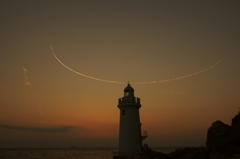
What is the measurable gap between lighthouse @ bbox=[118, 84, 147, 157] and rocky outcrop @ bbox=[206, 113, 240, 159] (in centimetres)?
1235

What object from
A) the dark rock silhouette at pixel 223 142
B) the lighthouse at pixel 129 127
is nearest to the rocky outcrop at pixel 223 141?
the dark rock silhouette at pixel 223 142

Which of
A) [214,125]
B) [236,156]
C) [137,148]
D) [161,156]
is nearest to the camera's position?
[236,156]

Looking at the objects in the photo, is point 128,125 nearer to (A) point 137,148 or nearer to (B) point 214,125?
(A) point 137,148

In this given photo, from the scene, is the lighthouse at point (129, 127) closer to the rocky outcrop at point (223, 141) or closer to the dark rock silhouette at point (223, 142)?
the dark rock silhouette at point (223, 142)

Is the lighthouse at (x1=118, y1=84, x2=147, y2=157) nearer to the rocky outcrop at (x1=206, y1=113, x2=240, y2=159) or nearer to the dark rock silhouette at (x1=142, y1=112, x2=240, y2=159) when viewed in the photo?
the dark rock silhouette at (x1=142, y1=112, x2=240, y2=159)

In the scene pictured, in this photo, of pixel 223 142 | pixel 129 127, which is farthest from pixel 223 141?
pixel 129 127

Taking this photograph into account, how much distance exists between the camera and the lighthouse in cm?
3008

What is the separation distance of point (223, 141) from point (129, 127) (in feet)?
49.7

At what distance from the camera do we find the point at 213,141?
18.5 m

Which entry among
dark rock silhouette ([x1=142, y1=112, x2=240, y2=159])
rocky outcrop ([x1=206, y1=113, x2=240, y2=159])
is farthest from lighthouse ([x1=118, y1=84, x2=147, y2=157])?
rocky outcrop ([x1=206, y1=113, x2=240, y2=159])

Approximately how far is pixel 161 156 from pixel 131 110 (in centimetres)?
752

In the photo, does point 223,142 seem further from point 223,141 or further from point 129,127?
point 129,127

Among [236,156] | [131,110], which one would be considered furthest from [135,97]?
[236,156]

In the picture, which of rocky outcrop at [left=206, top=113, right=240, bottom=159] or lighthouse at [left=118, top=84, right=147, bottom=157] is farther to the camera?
lighthouse at [left=118, top=84, right=147, bottom=157]
